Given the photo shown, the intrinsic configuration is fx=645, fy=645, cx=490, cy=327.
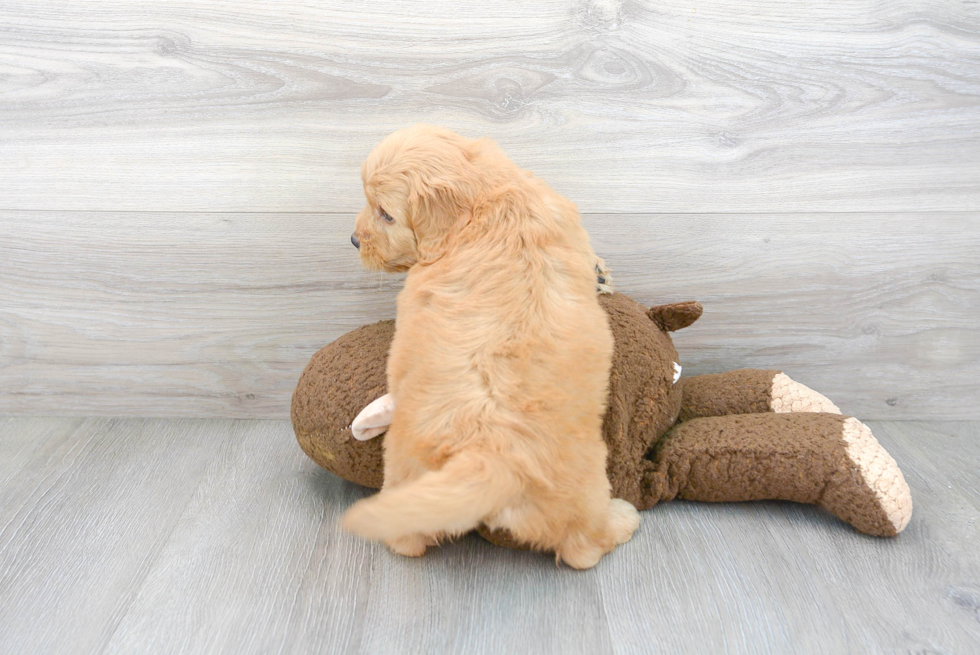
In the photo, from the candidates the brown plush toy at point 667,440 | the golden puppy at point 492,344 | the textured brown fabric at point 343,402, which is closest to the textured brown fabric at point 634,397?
the brown plush toy at point 667,440

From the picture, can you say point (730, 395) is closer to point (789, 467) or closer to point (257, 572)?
point (789, 467)

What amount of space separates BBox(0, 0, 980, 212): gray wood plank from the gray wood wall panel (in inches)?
2.0

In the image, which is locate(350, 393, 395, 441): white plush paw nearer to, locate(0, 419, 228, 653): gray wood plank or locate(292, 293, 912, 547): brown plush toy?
locate(292, 293, 912, 547): brown plush toy

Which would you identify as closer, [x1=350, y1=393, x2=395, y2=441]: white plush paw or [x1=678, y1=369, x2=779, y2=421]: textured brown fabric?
[x1=350, y1=393, x2=395, y2=441]: white plush paw

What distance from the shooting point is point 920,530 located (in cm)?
100

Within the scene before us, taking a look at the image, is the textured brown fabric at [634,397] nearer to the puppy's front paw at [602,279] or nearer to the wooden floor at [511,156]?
the puppy's front paw at [602,279]

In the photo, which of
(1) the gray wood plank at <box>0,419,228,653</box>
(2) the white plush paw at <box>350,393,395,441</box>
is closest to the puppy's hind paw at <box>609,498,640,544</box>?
(2) the white plush paw at <box>350,393,395,441</box>

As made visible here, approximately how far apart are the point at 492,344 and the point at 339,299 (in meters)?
0.55

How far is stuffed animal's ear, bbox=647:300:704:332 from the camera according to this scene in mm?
1057

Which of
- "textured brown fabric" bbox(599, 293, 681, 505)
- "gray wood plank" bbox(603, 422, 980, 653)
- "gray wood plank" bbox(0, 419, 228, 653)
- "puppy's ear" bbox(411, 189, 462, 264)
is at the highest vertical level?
"puppy's ear" bbox(411, 189, 462, 264)

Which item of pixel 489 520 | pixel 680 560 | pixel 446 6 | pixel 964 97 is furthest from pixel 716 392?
pixel 446 6

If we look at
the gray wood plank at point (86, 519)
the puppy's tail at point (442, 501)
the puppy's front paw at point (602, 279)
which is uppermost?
the puppy's front paw at point (602, 279)

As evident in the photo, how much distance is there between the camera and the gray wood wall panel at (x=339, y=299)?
121 cm

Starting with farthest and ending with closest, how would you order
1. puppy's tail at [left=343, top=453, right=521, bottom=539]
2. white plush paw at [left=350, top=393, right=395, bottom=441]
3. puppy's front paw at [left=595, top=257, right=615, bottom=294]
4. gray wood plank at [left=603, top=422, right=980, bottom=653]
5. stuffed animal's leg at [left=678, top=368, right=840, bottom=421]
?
stuffed animal's leg at [left=678, top=368, right=840, bottom=421]
puppy's front paw at [left=595, top=257, right=615, bottom=294]
white plush paw at [left=350, top=393, right=395, bottom=441]
gray wood plank at [left=603, top=422, right=980, bottom=653]
puppy's tail at [left=343, top=453, right=521, bottom=539]
